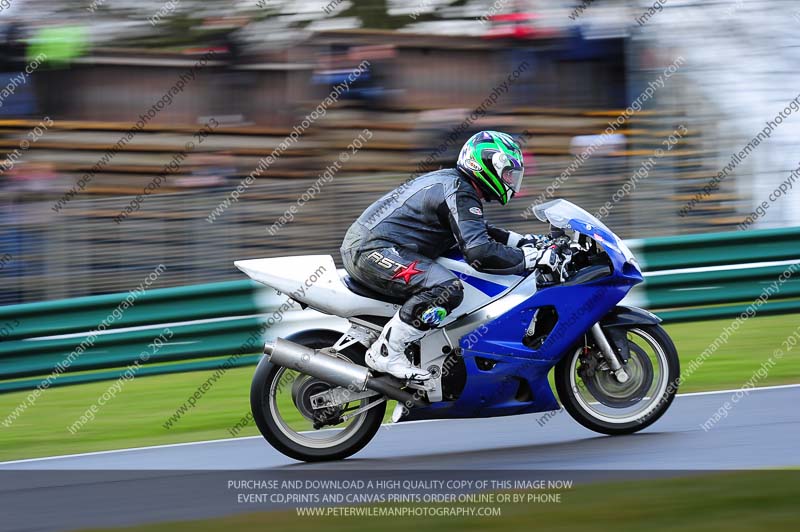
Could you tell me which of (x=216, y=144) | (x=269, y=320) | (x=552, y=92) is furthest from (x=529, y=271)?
(x=216, y=144)

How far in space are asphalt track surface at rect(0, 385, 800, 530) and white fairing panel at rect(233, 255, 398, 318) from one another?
3.00 feet

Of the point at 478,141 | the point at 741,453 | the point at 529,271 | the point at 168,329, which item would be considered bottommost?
the point at 168,329

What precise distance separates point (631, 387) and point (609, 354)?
0.25m

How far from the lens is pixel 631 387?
6793 millimetres

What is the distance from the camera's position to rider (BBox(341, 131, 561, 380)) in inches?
258

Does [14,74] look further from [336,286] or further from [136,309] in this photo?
[336,286]

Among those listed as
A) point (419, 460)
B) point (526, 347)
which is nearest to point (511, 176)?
point (526, 347)

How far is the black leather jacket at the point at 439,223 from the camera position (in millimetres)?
6543

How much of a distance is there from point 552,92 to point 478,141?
24.0 feet

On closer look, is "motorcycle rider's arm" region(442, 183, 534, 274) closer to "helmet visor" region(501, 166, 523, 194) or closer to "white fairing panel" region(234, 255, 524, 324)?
"white fairing panel" region(234, 255, 524, 324)

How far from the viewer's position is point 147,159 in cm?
1439

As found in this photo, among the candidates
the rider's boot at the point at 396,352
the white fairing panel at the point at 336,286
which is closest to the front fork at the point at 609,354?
the white fairing panel at the point at 336,286

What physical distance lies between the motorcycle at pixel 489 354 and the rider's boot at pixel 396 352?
0.28ft

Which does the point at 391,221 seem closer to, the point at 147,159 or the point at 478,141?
the point at 478,141
